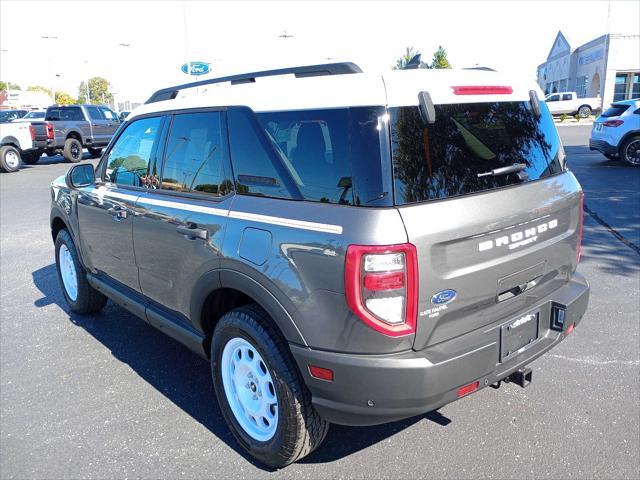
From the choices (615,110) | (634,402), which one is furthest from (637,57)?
(634,402)

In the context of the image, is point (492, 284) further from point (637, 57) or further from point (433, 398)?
point (637, 57)

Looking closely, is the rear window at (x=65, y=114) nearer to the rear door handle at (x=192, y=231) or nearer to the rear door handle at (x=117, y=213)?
the rear door handle at (x=117, y=213)

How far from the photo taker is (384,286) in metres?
2.10

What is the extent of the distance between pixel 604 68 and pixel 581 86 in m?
8.56

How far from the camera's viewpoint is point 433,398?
2246 mm

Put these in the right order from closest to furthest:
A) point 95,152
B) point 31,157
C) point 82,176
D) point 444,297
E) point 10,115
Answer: point 444,297 < point 82,176 < point 31,157 < point 95,152 < point 10,115

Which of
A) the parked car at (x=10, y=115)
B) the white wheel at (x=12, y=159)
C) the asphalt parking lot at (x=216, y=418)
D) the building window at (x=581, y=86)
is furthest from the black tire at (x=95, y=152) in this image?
the building window at (x=581, y=86)

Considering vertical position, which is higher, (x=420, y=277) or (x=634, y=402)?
(x=420, y=277)

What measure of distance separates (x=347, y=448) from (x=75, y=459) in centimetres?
150

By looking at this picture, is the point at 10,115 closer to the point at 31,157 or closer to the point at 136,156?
the point at 31,157

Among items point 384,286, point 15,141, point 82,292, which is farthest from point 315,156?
point 15,141

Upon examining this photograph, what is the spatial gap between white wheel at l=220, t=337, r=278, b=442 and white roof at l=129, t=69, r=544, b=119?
1245 mm

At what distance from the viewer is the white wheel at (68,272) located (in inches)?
188

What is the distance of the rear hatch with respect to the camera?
2.18 metres
